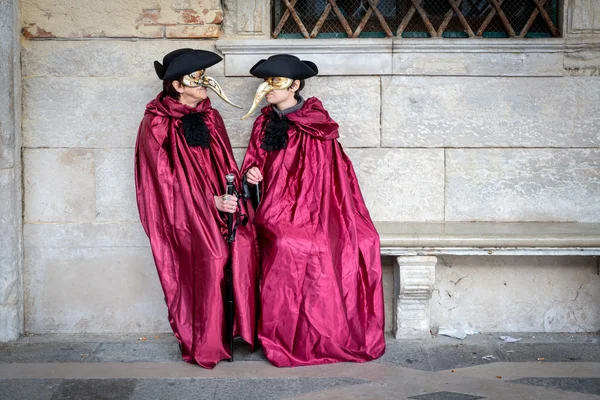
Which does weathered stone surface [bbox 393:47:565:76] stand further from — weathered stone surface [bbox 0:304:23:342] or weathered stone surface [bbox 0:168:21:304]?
weathered stone surface [bbox 0:304:23:342]

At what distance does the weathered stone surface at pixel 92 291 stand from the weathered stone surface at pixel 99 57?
1096 millimetres

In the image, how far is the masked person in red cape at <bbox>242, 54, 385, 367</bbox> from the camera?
4.91m

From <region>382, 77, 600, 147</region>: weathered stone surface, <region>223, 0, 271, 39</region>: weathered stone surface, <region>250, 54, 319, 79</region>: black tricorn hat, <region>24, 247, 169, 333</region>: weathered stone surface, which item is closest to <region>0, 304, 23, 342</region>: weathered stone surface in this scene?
<region>24, 247, 169, 333</region>: weathered stone surface

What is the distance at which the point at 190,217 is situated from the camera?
4.92m

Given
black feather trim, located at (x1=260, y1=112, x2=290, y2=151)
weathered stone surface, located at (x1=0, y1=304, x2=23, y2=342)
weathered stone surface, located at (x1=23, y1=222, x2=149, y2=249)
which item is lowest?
weathered stone surface, located at (x1=0, y1=304, x2=23, y2=342)

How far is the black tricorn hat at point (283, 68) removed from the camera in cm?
496

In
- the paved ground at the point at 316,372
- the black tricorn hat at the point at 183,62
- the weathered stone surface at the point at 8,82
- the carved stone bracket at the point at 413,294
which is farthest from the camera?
the weathered stone surface at the point at 8,82

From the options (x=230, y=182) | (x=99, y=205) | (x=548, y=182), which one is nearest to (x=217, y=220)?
(x=230, y=182)

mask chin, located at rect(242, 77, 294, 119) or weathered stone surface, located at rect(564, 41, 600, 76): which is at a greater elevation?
weathered stone surface, located at rect(564, 41, 600, 76)

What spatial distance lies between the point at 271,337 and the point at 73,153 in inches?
69.2

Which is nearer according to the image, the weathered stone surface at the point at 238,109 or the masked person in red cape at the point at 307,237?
the masked person in red cape at the point at 307,237

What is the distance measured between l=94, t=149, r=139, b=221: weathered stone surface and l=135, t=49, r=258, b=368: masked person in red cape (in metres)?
0.49

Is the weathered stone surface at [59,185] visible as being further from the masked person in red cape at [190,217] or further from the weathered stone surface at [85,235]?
the masked person in red cape at [190,217]

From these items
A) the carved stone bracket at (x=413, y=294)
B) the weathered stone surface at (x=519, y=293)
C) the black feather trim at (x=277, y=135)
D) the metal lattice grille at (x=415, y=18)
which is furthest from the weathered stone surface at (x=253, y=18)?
the weathered stone surface at (x=519, y=293)
